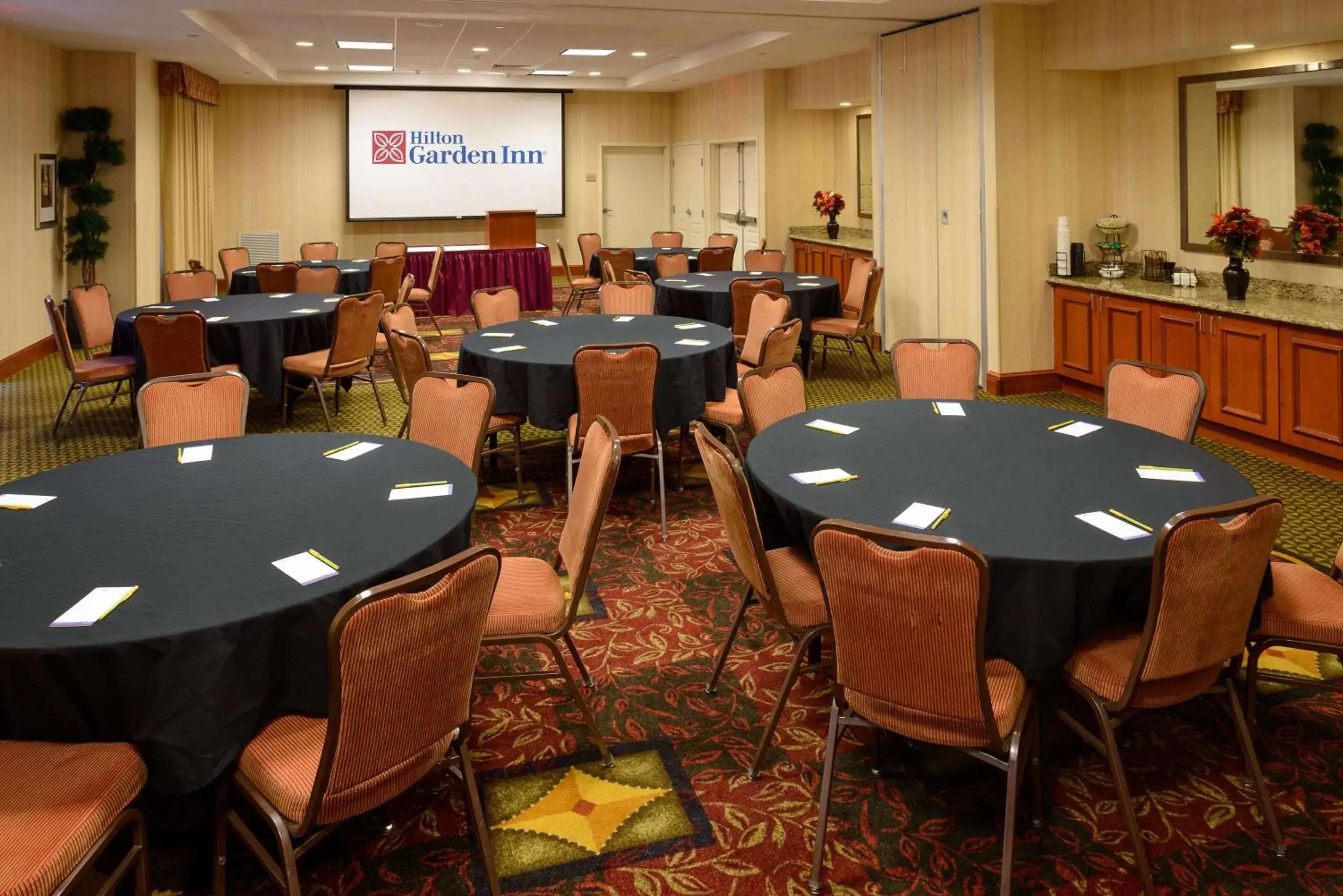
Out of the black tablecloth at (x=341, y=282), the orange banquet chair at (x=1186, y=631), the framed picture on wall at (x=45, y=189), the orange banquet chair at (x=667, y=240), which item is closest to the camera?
the orange banquet chair at (x=1186, y=631)

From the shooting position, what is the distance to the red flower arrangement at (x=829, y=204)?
11.9 metres

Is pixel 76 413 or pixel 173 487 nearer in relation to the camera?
→ pixel 173 487

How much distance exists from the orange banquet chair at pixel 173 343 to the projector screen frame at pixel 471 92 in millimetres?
9616

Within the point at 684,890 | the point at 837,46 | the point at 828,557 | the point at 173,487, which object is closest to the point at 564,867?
the point at 684,890

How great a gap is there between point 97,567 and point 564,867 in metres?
1.34

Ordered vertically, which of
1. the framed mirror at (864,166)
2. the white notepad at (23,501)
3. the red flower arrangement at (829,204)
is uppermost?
the framed mirror at (864,166)

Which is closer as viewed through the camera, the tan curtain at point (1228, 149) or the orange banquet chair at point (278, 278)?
the tan curtain at point (1228, 149)

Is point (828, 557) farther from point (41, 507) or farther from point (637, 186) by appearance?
point (637, 186)

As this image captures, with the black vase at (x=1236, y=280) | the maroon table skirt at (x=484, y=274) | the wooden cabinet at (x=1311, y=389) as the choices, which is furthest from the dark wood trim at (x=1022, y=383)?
the maroon table skirt at (x=484, y=274)

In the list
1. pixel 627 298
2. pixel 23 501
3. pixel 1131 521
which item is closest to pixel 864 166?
pixel 627 298

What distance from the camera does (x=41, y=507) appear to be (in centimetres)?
298

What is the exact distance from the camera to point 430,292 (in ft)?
36.4

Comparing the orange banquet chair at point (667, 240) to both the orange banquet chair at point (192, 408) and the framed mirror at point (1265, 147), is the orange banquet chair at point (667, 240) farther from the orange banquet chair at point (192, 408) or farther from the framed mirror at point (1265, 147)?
the orange banquet chair at point (192, 408)

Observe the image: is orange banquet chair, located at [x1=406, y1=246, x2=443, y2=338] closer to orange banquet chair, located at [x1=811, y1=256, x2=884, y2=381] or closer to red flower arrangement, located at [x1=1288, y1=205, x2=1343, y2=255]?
orange banquet chair, located at [x1=811, y1=256, x2=884, y2=381]
